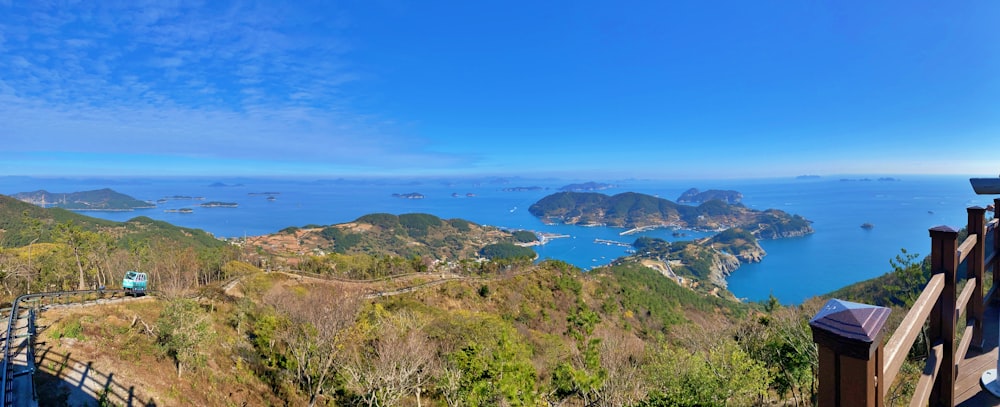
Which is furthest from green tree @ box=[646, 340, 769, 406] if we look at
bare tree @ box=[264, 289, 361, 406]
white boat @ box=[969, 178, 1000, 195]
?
bare tree @ box=[264, 289, 361, 406]

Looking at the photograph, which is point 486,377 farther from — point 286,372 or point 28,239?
point 28,239

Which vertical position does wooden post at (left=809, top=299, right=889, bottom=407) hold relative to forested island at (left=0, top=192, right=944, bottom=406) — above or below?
above

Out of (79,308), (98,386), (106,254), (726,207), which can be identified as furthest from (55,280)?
(726,207)

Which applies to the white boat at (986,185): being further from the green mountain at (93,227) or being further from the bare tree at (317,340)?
the green mountain at (93,227)

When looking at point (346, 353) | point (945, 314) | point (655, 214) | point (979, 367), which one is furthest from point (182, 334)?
point (655, 214)

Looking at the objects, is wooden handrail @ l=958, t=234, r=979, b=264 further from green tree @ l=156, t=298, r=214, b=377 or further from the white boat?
green tree @ l=156, t=298, r=214, b=377

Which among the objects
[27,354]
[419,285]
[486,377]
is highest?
[27,354]

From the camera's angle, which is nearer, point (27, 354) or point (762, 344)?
point (27, 354)
